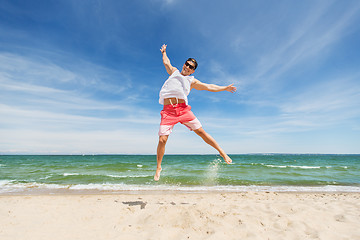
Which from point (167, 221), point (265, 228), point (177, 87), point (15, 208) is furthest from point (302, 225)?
point (15, 208)

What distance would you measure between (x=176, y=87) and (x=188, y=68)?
43cm

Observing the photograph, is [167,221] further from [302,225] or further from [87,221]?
[302,225]

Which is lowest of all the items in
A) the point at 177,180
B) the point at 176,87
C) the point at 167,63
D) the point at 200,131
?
the point at 177,180

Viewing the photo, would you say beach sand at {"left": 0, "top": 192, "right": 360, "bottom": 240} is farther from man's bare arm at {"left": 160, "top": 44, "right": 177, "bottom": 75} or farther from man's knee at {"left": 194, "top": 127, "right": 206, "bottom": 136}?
man's bare arm at {"left": 160, "top": 44, "right": 177, "bottom": 75}

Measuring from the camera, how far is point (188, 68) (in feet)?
11.9

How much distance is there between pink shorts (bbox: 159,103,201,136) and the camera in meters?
3.63

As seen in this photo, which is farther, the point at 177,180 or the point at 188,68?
the point at 177,180

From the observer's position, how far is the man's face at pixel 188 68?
11.9 ft

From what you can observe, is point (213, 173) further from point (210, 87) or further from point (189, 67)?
point (189, 67)

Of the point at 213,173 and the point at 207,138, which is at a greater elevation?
the point at 207,138

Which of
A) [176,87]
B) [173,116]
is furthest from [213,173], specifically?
[176,87]

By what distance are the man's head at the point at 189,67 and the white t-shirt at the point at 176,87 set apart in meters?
0.10

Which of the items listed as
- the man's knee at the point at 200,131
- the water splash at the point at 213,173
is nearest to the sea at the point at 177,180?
the water splash at the point at 213,173

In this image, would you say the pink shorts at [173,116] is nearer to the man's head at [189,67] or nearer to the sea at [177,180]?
the man's head at [189,67]
